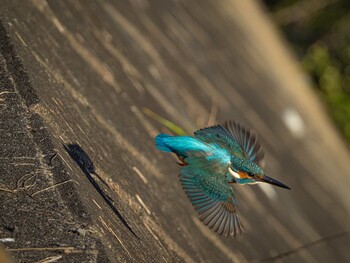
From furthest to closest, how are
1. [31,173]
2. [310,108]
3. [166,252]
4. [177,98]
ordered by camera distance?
[310,108] → [177,98] → [166,252] → [31,173]

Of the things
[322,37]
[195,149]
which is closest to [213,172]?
[195,149]

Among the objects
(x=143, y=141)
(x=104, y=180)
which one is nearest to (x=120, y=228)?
(x=104, y=180)

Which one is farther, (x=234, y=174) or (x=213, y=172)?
(x=234, y=174)

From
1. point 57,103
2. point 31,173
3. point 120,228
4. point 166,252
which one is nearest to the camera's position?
point 31,173

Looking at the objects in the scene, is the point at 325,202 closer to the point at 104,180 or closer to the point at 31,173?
the point at 104,180

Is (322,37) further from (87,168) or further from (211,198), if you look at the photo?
(87,168)

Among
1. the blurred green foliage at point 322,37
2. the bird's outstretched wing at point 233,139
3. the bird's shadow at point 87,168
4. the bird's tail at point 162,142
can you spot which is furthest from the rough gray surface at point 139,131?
the blurred green foliage at point 322,37

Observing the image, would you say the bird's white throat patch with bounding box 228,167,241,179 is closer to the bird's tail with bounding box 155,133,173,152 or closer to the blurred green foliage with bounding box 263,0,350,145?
the bird's tail with bounding box 155,133,173,152
